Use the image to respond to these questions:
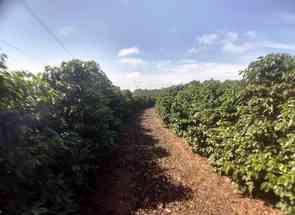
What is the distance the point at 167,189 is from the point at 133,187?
782 mm

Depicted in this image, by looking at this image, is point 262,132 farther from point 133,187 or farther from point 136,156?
point 136,156

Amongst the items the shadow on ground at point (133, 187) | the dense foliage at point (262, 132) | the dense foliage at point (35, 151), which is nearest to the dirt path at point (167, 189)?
the shadow on ground at point (133, 187)

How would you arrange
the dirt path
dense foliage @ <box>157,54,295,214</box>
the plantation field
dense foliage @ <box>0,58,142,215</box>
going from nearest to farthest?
1. dense foliage @ <box>0,58,142,215</box>
2. the plantation field
3. dense foliage @ <box>157,54,295,214</box>
4. the dirt path

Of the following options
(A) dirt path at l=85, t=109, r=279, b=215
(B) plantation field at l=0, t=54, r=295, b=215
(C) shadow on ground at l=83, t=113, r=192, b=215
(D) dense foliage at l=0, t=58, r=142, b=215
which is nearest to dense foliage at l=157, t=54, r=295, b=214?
(B) plantation field at l=0, t=54, r=295, b=215

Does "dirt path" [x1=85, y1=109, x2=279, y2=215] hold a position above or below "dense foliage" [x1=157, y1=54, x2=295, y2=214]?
below

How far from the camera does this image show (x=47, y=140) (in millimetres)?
3229

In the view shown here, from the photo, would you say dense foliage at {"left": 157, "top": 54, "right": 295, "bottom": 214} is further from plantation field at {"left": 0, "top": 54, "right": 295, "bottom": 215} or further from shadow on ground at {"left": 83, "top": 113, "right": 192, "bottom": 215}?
shadow on ground at {"left": 83, "top": 113, "right": 192, "bottom": 215}

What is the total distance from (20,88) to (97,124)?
2.79m

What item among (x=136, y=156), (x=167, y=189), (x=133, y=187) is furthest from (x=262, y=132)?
(x=136, y=156)

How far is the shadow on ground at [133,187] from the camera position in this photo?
4254 mm

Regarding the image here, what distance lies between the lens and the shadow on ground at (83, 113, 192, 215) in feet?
14.0

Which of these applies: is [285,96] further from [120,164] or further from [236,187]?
[120,164]

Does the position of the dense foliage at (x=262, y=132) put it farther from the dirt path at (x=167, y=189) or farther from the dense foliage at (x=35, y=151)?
the dense foliage at (x=35, y=151)

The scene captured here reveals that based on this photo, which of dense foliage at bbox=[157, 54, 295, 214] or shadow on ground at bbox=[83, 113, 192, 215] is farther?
shadow on ground at bbox=[83, 113, 192, 215]
